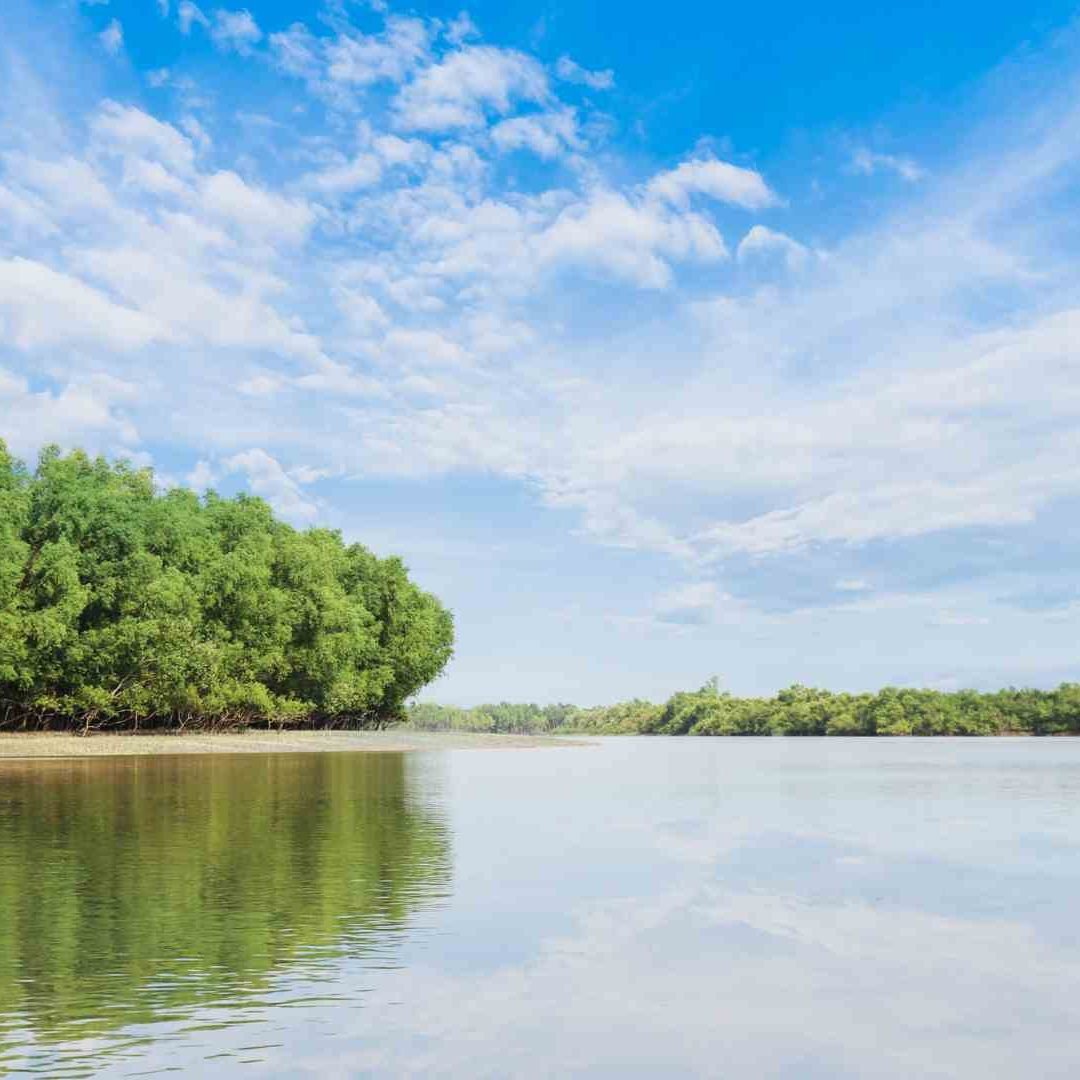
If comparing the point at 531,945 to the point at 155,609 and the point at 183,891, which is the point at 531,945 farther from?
the point at 155,609

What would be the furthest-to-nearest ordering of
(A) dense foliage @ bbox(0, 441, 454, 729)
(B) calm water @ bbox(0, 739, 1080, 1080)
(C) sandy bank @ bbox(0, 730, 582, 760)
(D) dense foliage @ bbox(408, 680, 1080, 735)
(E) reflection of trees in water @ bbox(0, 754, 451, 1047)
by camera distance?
1. (D) dense foliage @ bbox(408, 680, 1080, 735)
2. (A) dense foliage @ bbox(0, 441, 454, 729)
3. (C) sandy bank @ bbox(0, 730, 582, 760)
4. (E) reflection of trees in water @ bbox(0, 754, 451, 1047)
5. (B) calm water @ bbox(0, 739, 1080, 1080)

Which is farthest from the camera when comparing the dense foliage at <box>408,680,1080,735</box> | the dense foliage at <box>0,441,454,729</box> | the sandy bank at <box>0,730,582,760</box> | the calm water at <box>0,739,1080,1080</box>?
the dense foliage at <box>408,680,1080,735</box>

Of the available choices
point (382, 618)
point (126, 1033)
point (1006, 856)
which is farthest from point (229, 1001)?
point (382, 618)

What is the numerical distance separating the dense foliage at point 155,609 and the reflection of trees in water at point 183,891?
31155mm

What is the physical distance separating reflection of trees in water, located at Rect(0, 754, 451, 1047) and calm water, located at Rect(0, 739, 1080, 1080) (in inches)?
2.1

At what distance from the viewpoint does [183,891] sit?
520 inches

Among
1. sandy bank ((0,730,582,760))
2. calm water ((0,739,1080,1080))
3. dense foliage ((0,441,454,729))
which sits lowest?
calm water ((0,739,1080,1080))

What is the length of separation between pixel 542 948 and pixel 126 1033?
13.9 feet

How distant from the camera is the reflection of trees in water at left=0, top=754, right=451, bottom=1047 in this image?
29.8 ft

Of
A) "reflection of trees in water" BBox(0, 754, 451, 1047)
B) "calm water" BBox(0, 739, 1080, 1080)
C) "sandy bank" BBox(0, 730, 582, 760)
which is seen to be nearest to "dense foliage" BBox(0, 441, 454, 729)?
"sandy bank" BBox(0, 730, 582, 760)

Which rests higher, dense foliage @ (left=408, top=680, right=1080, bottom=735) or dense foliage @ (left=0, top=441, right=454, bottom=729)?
dense foliage @ (left=0, top=441, right=454, bottom=729)

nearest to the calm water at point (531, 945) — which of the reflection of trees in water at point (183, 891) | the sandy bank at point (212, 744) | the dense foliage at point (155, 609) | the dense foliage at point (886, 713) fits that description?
the reflection of trees in water at point (183, 891)

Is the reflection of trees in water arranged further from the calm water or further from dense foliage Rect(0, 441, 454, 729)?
dense foliage Rect(0, 441, 454, 729)

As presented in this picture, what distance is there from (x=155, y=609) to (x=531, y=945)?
52647 millimetres
